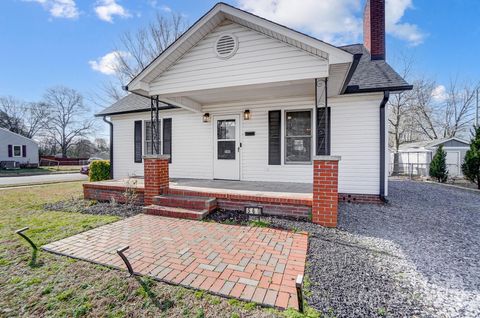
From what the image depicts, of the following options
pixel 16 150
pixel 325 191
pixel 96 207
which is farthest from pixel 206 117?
pixel 16 150

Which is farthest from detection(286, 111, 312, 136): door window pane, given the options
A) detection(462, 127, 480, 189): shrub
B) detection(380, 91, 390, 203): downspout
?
detection(462, 127, 480, 189): shrub

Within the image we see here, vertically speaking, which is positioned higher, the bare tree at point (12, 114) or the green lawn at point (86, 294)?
the bare tree at point (12, 114)

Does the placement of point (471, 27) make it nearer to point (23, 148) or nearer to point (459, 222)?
point (459, 222)

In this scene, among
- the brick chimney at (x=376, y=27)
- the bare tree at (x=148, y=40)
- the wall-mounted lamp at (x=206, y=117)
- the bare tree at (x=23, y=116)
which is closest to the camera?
the brick chimney at (x=376, y=27)

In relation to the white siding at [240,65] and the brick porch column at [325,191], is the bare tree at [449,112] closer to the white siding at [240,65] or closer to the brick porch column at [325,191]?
the white siding at [240,65]

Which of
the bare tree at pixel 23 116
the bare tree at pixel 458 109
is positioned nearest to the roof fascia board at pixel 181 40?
the bare tree at pixel 458 109

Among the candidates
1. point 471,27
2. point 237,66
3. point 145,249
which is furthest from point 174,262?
point 471,27

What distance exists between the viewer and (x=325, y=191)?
404 centimetres

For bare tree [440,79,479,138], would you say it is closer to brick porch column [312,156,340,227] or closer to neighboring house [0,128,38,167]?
brick porch column [312,156,340,227]

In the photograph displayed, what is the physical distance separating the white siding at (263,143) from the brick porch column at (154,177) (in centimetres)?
234

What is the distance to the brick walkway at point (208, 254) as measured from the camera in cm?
227

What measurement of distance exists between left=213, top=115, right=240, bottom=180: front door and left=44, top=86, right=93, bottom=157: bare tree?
42696 mm

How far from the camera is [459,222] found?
4.58 meters

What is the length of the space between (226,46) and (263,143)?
300 cm
